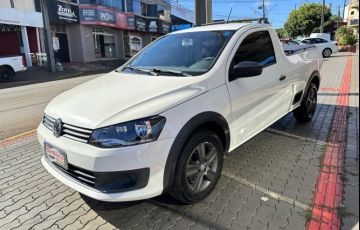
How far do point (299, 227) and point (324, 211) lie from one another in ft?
1.37

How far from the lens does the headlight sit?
2709mm

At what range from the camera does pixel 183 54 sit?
4.02m

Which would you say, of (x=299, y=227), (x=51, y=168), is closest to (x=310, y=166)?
(x=299, y=227)

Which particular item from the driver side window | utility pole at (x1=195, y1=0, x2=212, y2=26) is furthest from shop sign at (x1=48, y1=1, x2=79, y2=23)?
Answer: the driver side window

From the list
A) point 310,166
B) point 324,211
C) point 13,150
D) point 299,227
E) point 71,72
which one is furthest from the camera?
point 71,72

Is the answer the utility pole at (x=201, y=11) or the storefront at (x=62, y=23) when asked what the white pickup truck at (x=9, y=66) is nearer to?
the storefront at (x=62, y=23)

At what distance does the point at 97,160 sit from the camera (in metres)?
2.68

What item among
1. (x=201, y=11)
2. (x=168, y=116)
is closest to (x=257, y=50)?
(x=168, y=116)

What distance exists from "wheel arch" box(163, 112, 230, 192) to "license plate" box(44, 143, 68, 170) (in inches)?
38.3

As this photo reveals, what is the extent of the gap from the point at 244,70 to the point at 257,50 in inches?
38.2

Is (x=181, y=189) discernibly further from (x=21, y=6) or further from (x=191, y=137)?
(x=21, y=6)

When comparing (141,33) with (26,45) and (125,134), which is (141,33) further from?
(125,134)

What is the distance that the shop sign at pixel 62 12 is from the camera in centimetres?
2361

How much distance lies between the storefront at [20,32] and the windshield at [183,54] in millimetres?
20722
